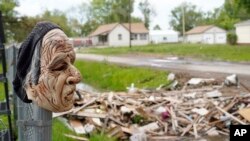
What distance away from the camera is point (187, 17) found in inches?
4500

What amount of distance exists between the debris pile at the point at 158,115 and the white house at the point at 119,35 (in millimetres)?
65449

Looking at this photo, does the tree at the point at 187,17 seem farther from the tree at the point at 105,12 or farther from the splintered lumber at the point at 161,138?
the splintered lumber at the point at 161,138

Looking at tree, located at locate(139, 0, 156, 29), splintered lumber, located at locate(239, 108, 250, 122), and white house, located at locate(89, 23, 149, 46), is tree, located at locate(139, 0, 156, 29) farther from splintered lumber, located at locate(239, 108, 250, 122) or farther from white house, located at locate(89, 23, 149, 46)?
splintered lumber, located at locate(239, 108, 250, 122)

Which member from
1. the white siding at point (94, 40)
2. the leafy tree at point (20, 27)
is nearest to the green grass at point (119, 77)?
the leafy tree at point (20, 27)

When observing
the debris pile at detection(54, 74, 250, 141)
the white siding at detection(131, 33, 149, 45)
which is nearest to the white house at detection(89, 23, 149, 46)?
the white siding at detection(131, 33, 149, 45)

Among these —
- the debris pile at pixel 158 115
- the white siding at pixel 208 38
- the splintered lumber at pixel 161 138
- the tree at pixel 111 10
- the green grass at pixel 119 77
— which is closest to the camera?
the splintered lumber at pixel 161 138

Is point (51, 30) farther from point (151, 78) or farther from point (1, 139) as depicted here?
point (151, 78)

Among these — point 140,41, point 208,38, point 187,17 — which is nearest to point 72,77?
point 140,41

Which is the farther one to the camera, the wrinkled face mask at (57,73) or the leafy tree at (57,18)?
the leafy tree at (57,18)

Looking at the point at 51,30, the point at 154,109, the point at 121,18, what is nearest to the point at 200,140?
the point at 154,109

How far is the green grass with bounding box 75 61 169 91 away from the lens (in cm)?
2161

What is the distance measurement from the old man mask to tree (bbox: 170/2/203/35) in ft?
361

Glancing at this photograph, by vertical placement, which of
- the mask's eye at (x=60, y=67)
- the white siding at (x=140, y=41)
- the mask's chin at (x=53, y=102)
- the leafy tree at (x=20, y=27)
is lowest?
the white siding at (x=140, y=41)

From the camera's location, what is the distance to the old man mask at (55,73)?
217cm
